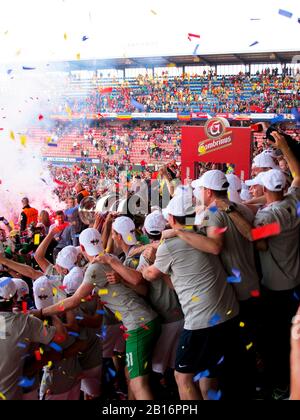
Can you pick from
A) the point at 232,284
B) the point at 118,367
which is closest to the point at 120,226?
the point at 232,284

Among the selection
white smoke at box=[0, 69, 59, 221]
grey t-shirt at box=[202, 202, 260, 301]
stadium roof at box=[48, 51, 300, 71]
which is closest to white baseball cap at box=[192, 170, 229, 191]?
grey t-shirt at box=[202, 202, 260, 301]

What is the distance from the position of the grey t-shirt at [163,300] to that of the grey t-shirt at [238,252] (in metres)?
0.53

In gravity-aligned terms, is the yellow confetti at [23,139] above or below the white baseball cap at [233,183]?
below

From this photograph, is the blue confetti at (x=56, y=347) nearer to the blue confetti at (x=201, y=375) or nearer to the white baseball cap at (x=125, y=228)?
the blue confetti at (x=201, y=375)

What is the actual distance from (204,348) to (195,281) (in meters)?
0.41

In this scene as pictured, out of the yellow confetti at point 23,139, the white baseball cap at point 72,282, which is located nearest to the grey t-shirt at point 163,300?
the white baseball cap at point 72,282

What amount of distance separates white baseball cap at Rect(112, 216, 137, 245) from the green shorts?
2.40 feet

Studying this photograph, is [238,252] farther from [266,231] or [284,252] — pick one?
[284,252]

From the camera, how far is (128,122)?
99.6 ft

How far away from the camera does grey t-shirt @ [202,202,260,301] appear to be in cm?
379

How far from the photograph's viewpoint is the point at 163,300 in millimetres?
4195

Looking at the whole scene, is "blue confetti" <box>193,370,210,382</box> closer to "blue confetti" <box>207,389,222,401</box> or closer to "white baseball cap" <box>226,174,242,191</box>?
"blue confetti" <box>207,389,222,401</box>

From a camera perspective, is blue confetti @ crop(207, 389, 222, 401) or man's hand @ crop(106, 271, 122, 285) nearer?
blue confetti @ crop(207, 389, 222, 401)

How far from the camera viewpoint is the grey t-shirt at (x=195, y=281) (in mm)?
3617
